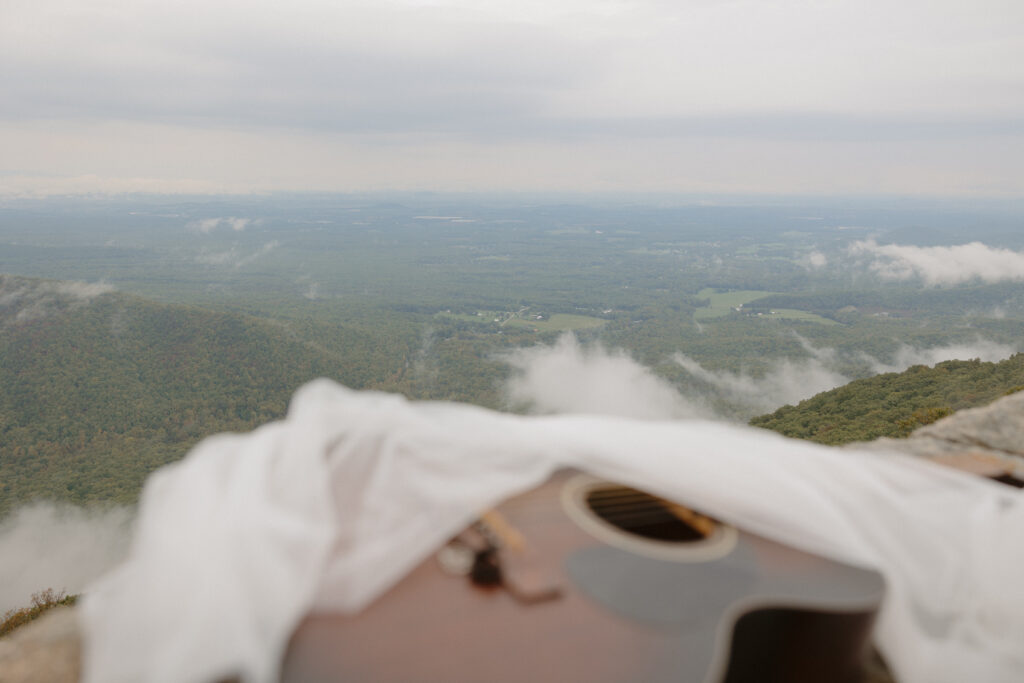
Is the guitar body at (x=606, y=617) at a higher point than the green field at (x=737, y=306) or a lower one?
higher

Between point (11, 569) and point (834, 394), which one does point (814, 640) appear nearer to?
point (834, 394)

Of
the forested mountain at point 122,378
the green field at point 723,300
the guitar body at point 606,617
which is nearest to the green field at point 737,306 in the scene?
the green field at point 723,300

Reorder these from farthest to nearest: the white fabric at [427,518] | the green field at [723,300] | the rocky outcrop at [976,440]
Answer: the green field at [723,300] → the rocky outcrop at [976,440] → the white fabric at [427,518]

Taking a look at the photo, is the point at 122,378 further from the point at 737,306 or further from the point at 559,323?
the point at 737,306

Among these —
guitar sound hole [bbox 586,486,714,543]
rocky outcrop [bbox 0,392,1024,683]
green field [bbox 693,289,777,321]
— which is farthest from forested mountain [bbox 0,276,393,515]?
green field [bbox 693,289,777,321]

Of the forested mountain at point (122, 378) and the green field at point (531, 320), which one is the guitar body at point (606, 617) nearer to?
the forested mountain at point (122, 378)

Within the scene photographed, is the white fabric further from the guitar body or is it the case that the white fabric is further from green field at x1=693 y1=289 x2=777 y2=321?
green field at x1=693 y1=289 x2=777 y2=321
